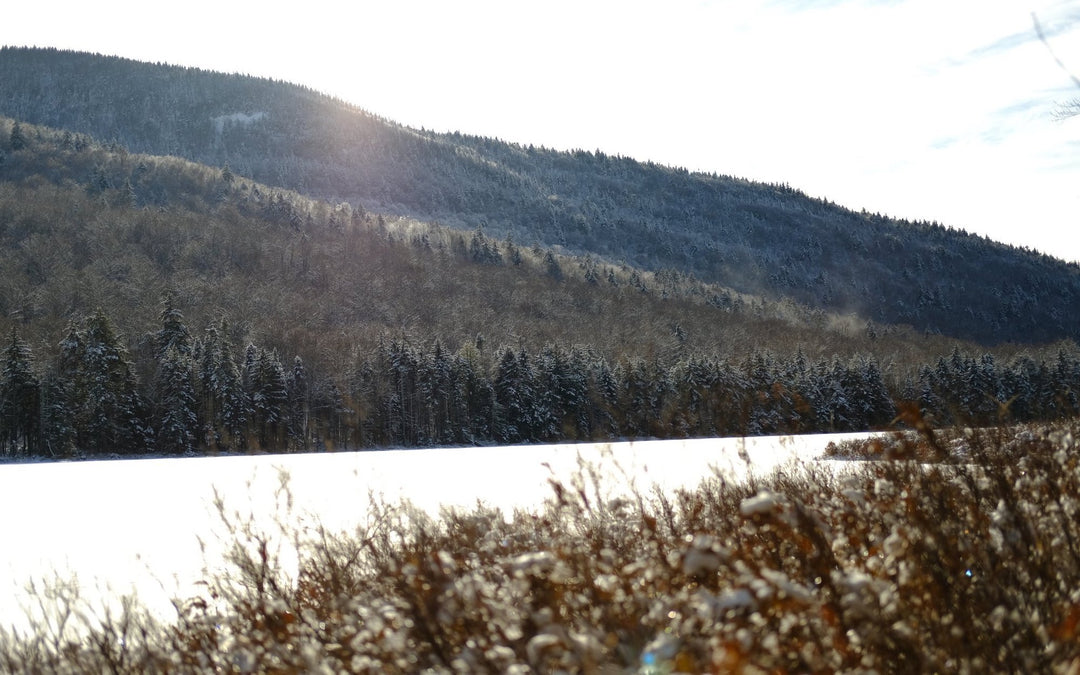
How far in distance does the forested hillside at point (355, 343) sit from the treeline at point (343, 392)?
223mm

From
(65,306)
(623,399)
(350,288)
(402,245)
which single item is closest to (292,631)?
(623,399)

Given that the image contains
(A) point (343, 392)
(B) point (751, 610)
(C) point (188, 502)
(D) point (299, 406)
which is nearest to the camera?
(B) point (751, 610)

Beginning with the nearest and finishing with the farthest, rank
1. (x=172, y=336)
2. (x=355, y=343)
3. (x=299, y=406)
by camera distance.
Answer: (x=172, y=336) < (x=299, y=406) < (x=355, y=343)

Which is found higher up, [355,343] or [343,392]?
[355,343]

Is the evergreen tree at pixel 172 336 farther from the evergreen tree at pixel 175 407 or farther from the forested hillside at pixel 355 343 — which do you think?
the evergreen tree at pixel 175 407

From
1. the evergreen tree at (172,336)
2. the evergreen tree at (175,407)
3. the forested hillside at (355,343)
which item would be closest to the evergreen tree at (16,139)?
the forested hillside at (355,343)

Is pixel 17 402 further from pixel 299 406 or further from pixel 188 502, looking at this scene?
pixel 188 502

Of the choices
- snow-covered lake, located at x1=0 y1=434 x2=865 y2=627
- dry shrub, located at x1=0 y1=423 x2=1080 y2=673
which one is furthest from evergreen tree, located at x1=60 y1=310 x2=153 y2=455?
dry shrub, located at x1=0 y1=423 x2=1080 y2=673

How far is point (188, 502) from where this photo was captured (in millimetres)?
19656

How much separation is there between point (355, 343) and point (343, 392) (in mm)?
25580

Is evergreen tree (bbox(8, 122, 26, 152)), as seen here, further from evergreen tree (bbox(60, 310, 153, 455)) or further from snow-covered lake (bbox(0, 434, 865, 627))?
snow-covered lake (bbox(0, 434, 865, 627))

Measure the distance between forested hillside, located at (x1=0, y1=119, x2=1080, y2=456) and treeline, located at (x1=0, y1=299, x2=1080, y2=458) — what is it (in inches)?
8.8

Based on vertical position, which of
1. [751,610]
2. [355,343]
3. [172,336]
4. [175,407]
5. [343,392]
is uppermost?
[355,343]

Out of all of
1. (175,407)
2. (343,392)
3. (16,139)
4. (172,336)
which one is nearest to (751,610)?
(175,407)
